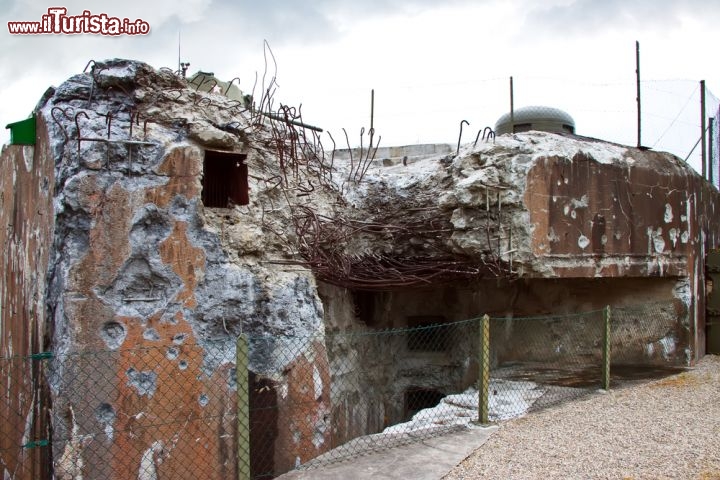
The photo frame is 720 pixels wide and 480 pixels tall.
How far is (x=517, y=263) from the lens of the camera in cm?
675

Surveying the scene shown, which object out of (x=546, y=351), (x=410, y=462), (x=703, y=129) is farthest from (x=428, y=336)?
(x=703, y=129)

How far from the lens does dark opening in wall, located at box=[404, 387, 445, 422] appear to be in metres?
8.76

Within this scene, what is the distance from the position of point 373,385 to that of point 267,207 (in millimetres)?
3461

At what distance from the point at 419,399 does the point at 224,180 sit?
4503 mm

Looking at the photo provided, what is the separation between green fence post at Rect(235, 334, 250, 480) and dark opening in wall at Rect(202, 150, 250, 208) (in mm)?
2212

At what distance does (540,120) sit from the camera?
358 inches

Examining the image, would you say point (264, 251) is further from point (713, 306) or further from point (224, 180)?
point (713, 306)

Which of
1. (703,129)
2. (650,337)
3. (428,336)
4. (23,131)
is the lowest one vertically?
(428,336)

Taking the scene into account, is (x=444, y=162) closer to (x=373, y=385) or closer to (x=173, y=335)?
(x=373, y=385)

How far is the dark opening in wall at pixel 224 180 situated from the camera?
5.85m

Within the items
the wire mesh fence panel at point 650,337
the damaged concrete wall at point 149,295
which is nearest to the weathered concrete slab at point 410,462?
the damaged concrete wall at point 149,295

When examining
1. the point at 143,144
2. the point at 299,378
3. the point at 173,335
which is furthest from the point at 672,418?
the point at 143,144

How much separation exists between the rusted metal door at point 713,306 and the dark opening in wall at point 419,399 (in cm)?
390

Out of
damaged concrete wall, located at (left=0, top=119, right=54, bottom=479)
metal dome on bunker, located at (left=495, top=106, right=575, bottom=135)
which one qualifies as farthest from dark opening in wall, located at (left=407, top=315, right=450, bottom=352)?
damaged concrete wall, located at (left=0, top=119, right=54, bottom=479)
